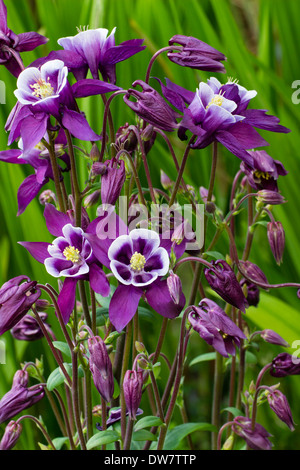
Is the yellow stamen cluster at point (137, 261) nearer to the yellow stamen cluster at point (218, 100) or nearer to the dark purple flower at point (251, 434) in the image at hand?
the yellow stamen cluster at point (218, 100)


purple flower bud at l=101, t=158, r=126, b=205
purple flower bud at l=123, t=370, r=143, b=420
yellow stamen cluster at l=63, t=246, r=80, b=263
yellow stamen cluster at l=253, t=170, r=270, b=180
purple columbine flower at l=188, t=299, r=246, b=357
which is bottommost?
purple flower bud at l=123, t=370, r=143, b=420

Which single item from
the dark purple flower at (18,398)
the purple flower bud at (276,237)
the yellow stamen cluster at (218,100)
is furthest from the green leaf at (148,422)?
the yellow stamen cluster at (218,100)

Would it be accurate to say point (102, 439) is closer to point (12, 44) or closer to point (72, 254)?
point (72, 254)

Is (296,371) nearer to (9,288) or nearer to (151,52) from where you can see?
(9,288)

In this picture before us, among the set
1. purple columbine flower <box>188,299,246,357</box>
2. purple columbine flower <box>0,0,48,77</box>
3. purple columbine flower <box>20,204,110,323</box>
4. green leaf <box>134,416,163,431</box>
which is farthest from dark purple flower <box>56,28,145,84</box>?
green leaf <box>134,416,163,431</box>

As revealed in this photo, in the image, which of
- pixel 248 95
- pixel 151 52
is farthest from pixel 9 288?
pixel 151 52

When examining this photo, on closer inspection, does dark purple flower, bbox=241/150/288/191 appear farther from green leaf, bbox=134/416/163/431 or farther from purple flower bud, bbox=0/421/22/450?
purple flower bud, bbox=0/421/22/450

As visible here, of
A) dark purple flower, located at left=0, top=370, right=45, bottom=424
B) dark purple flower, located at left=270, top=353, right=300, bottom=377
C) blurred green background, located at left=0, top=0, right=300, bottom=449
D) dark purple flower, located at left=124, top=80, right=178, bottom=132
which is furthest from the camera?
blurred green background, located at left=0, top=0, right=300, bottom=449
